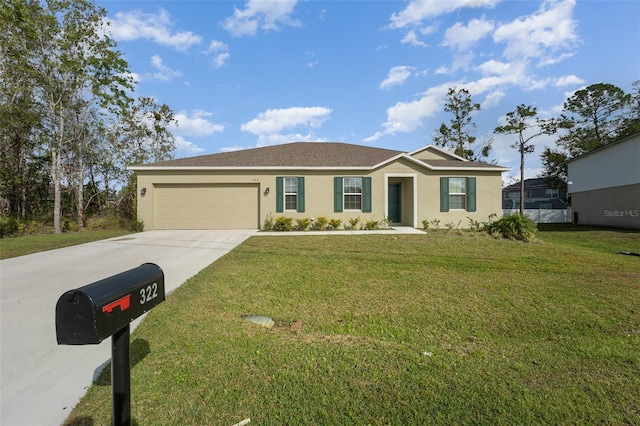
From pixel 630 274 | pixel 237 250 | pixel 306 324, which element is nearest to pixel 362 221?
pixel 237 250

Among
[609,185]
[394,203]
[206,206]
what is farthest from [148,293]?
[609,185]

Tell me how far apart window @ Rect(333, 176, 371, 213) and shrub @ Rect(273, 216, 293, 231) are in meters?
2.11

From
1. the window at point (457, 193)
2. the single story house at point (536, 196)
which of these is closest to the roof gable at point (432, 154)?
the window at point (457, 193)

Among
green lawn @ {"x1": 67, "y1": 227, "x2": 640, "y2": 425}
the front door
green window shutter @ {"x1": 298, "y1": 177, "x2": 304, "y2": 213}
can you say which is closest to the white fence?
the front door

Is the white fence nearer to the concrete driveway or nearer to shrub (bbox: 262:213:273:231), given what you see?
shrub (bbox: 262:213:273:231)

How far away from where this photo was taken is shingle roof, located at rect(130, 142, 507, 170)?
1266 cm

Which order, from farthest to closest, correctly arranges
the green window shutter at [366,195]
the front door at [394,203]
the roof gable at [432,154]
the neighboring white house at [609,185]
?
the roof gable at [432,154]
the neighboring white house at [609,185]
the front door at [394,203]
the green window shutter at [366,195]

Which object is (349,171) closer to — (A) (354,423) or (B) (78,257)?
(B) (78,257)

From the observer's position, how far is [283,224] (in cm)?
1206

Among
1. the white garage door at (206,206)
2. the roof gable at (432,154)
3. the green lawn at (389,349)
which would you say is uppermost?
the roof gable at (432,154)

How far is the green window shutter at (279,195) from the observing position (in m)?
12.6

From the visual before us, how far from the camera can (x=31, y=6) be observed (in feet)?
40.2

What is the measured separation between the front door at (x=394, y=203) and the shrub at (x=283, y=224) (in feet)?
16.3

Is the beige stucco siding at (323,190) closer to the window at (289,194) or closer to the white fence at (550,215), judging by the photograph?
the window at (289,194)
